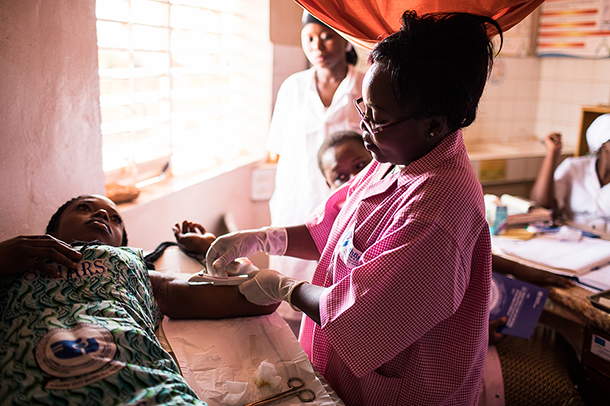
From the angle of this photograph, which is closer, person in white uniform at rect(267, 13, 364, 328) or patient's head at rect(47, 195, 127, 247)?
patient's head at rect(47, 195, 127, 247)

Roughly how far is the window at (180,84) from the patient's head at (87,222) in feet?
2.19

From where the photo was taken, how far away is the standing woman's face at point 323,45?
230cm

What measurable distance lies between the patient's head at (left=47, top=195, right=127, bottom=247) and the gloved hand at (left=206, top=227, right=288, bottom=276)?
319 mm

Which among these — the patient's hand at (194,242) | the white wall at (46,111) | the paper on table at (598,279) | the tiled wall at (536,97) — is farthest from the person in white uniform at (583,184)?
the white wall at (46,111)

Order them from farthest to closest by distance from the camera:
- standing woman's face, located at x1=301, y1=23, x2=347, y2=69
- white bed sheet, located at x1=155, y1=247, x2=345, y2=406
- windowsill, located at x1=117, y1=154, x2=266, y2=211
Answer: standing woman's face, located at x1=301, y1=23, x2=347, y2=69 < windowsill, located at x1=117, y1=154, x2=266, y2=211 < white bed sheet, located at x1=155, y1=247, x2=345, y2=406

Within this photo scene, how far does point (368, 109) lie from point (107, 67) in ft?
4.91

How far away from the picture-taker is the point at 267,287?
1261 millimetres

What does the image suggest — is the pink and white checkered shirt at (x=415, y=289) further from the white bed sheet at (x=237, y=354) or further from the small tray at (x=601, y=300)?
the small tray at (x=601, y=300)

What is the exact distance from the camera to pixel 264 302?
1.30 metres

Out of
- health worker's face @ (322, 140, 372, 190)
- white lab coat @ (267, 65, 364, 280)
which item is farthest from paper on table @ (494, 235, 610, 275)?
white lab coat @ (267, 65, 364, 280)

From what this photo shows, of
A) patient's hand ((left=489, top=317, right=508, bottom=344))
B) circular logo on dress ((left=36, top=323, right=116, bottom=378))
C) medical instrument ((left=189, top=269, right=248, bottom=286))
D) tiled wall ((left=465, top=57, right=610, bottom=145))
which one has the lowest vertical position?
patient's hand ((left=489, top=317, right=508, bottom=344))

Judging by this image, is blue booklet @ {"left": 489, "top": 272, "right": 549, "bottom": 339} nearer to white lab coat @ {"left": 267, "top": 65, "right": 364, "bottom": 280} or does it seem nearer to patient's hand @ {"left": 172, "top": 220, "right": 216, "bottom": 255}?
white lab coat @ {"left": 267, "top": 65, "right": 364, "bottom": 280}

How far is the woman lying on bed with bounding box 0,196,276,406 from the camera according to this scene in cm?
86

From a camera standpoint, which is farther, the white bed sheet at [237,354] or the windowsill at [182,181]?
the windowsill at [182,181]
